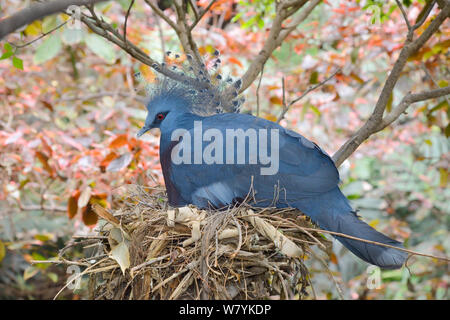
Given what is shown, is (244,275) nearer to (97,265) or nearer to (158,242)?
(158,242)

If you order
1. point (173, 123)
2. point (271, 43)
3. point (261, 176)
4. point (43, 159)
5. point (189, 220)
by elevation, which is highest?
point (271, 43)

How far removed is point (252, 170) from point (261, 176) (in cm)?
4

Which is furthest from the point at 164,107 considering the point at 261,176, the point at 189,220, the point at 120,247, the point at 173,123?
the point at 120,247

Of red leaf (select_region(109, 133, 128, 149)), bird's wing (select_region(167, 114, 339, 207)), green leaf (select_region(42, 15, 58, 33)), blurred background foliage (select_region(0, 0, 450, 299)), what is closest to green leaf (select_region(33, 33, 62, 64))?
blurred background foliage (select_region(0, 0, 450, 299))

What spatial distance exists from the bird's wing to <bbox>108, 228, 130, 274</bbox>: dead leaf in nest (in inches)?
17.4

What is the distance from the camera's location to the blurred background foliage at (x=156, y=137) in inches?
105

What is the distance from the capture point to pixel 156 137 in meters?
3.00

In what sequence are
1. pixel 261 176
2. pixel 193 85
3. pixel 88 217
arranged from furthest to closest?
1. pixel 88 217
2. pixel 193 85
3. pixel 261 176

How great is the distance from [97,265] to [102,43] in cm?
165

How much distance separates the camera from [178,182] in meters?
1.96

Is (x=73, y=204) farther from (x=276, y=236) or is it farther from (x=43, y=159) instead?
(x=276, y=236)

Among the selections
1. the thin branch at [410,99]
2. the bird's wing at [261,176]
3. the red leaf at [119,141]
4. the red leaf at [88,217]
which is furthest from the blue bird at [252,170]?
the red leaf at [88,217]

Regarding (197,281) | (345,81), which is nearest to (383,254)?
(197,281)

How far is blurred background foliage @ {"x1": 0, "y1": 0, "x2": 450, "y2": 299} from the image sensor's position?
2658mm
